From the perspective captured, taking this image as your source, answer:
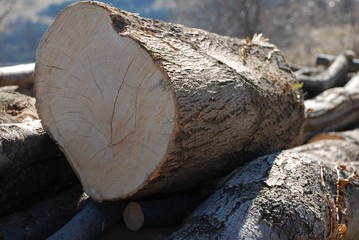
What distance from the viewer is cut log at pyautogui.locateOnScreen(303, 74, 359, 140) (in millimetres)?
5688

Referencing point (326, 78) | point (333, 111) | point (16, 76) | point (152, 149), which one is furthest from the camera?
point (326, 78)

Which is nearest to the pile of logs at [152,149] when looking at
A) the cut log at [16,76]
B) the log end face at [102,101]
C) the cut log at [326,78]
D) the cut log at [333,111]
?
the log end face at [102,101]

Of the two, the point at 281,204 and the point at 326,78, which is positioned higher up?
the point at 281,204

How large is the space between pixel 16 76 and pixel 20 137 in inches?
56.9

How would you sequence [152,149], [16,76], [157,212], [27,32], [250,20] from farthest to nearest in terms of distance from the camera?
[27,32] < [250,20] < [16,76] < [157,212] < [152,149]

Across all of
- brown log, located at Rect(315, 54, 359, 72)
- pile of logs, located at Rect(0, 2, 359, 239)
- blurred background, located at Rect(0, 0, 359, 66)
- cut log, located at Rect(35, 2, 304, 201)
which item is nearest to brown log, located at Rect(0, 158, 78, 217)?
pile of logs, located at Rect(0, 2, 359, 239)

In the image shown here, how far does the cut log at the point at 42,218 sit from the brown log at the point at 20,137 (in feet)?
0.78

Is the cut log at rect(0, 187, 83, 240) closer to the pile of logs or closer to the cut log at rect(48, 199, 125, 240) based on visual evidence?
the pile of logs

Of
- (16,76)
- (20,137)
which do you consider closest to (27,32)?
(16,76)

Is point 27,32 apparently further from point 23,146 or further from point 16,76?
point 23,146

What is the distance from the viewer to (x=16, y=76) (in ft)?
14.5

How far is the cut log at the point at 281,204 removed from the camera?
281 centimetres

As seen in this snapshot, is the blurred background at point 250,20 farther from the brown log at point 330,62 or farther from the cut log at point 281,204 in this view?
the cut log at point 281,204

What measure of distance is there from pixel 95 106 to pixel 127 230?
0.72 metres
